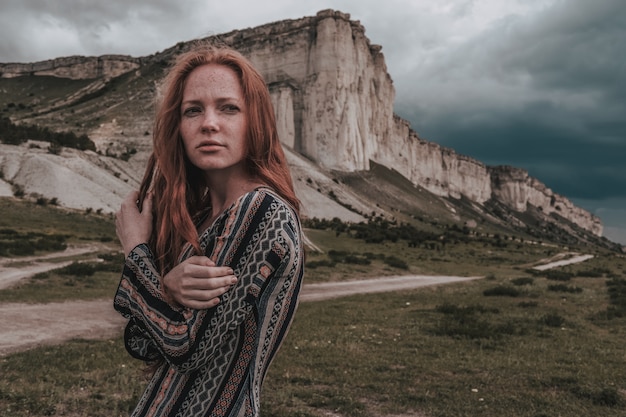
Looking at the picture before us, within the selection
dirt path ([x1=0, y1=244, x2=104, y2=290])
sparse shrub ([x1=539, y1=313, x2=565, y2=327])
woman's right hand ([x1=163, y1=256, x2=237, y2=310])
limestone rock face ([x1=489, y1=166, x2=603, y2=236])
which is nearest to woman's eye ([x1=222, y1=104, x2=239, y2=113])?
woman's right hand ([x1=163, y1=256, x2=237, y2=310])

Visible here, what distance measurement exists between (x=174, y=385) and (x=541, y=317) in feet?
47.8

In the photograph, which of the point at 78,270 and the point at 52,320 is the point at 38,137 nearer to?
the point at 78,270

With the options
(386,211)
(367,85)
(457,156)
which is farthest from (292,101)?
(457,156)

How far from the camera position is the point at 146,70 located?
115750 millimetres

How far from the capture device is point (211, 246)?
179 cm

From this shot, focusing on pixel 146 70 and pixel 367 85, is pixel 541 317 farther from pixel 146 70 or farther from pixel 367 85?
pixel 146 70

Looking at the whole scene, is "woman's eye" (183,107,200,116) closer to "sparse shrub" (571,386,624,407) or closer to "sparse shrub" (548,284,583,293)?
"sparse shrub" (571,386,624,407)

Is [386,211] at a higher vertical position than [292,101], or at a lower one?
lower

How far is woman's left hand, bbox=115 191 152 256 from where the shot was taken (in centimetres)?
192

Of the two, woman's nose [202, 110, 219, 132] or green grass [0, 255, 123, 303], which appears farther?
green grass [0, 255, 123, 303]

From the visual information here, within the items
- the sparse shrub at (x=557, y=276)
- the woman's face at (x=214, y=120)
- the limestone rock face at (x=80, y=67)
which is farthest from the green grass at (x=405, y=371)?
the limestone rock face at (x=80, y=67)

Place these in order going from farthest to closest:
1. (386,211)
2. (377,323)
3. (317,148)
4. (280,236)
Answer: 1. (317,148)
2. (386,211)
3. (377,323)
4. (280,236)

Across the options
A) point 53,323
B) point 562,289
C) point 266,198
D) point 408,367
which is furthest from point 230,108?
point 562,289

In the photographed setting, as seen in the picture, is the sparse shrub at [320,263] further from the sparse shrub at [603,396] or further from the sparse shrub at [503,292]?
the sparse shrub at [603,396]
